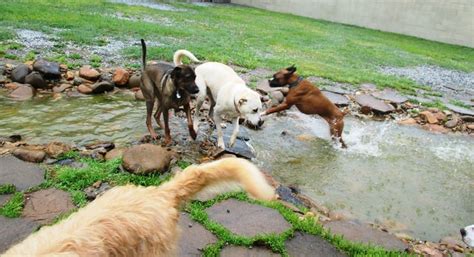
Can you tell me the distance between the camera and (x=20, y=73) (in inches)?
285

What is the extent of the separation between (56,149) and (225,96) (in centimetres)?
236

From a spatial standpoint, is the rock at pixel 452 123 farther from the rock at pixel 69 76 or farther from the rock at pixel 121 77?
the rock at pixel 69 76

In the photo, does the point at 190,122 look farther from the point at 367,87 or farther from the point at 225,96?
the point at 367,87

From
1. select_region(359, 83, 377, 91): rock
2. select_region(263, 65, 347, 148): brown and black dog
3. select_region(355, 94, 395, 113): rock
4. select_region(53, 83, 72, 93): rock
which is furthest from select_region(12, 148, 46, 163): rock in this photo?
select_region(359, 83, 377, 91): rock

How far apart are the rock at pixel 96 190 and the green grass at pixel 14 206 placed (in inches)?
22.5

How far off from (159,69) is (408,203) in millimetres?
3775

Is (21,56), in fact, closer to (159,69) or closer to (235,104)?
(159,69)

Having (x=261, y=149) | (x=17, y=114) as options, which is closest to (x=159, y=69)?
(x=261, y=149)

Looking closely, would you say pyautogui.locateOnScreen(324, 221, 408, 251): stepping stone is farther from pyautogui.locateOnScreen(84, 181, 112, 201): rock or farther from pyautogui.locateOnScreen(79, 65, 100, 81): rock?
pyautogui.locateOnScreen(79, 65, 100, 81): rock

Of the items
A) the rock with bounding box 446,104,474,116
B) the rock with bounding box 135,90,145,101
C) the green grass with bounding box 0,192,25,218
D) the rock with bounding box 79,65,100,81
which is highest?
the rock with bounding box 79,65,100,81

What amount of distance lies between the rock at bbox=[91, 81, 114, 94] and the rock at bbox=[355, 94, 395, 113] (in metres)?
5.14

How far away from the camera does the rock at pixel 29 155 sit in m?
4.44

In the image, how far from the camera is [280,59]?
11938 millimetres

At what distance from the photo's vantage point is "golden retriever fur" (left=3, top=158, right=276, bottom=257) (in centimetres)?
193
